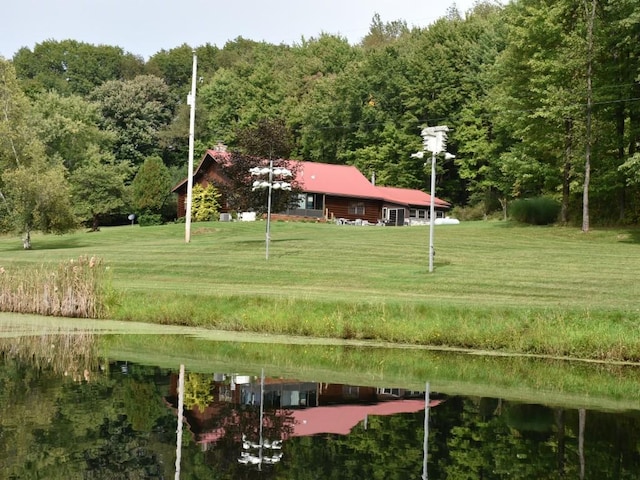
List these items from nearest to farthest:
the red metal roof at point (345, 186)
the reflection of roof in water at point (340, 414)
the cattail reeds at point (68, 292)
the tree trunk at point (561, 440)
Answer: the tree trunk at point (561, 440) < the reflection of roof in water at point (340, 414) < the cattail reeds at point (68, 292) < the red metal roof at point (345, 186)

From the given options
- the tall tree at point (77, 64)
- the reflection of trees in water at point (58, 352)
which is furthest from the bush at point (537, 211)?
the tall tree at point (77, 64)

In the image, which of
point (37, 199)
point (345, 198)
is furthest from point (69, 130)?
point (37, 199)

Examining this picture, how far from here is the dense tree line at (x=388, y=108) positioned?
139 feet

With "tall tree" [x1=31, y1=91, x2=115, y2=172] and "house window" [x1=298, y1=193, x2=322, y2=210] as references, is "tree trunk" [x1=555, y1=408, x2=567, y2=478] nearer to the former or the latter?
"tall tree" [x1=31, y1=91, x2=115, y2=172]

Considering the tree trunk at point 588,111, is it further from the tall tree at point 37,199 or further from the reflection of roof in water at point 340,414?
the reflection of roof in water at point 340,414

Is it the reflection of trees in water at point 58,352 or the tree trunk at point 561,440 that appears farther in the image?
the reflection of trees in water at point 58,352

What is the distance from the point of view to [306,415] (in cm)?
1045

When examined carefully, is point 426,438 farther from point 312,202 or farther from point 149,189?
point 149,189

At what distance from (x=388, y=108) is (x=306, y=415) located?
7198cm

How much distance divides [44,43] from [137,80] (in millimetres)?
29290

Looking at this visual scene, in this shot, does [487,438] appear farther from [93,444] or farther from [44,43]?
[44,43]

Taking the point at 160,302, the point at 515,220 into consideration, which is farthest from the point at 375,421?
the point at 515,220

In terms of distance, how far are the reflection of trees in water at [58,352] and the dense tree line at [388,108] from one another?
68.0ft

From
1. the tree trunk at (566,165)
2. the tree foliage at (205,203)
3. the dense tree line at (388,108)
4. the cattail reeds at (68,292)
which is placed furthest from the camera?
the tree foliage at (205,203)
